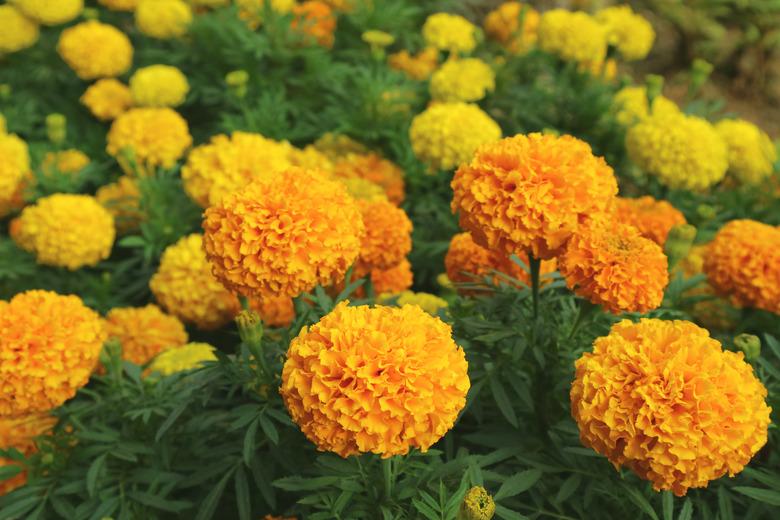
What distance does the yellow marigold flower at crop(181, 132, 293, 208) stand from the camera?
2465 millimetres

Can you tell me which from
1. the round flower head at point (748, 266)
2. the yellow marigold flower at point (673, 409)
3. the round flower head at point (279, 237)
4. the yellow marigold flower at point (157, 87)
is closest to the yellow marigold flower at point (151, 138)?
the yellow marigold flower at point (157, 87)

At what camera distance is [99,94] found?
3.41 m

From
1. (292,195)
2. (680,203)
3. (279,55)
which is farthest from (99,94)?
(680,203)

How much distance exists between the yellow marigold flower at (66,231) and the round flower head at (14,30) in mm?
1270

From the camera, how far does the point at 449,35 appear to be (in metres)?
3.46

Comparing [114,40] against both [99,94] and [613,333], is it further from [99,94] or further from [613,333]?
[613,333]

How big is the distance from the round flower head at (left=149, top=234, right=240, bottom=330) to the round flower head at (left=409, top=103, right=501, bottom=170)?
34.1 inches

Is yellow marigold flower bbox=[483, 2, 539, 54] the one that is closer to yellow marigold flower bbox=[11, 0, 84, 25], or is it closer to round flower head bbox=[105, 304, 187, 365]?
yellow marigold flower bbox=[11, 0, 84, 25]

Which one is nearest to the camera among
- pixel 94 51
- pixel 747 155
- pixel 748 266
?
pixel 748 266

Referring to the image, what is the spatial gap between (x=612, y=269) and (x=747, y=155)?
1.78 metres

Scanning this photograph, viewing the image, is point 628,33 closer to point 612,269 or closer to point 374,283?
point 374,283

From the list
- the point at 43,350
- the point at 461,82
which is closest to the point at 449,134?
the point at 461,82

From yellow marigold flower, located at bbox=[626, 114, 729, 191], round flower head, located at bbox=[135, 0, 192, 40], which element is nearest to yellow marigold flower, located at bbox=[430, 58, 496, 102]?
yellow marigold flower, located at bbox=[626, 114, 729, 191]

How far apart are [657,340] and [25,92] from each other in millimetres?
3348
